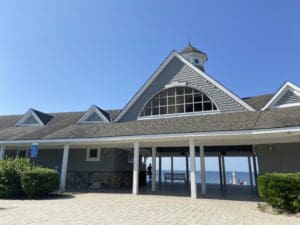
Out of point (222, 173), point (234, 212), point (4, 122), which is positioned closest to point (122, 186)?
point (222, 173)

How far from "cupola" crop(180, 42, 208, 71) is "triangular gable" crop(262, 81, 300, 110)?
930cm

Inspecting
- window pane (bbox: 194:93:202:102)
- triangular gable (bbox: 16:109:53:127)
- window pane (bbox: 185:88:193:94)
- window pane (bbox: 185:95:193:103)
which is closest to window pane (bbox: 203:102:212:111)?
window pane (bbox: 194:93:202:102)

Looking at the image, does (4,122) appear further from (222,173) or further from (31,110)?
(222,173)

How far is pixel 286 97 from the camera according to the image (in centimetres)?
1481

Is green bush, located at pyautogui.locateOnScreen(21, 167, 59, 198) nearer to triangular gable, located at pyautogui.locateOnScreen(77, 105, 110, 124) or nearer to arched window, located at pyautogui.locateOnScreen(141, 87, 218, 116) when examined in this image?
triangular gable, located at pyautogui.locateOnScreen(77, 105, 110, 124)

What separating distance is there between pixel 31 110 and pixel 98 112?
6.88 meters

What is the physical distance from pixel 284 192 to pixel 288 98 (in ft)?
23.8

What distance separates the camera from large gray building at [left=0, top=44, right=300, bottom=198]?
13.3 meters

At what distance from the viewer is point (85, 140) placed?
51.2ft

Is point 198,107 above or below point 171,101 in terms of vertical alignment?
below

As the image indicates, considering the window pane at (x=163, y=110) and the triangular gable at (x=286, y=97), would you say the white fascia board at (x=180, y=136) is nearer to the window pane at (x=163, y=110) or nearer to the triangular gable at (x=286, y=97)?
the triangular gable at (x=286, y=97)

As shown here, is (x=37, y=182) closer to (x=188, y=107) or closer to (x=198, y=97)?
(x=188, y=107)

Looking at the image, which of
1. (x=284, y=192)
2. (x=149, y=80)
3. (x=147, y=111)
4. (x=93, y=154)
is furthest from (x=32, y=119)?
(x=284, y=192)

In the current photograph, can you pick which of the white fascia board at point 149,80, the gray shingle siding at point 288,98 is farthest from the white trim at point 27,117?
the gray shingle siding at point 288,98
